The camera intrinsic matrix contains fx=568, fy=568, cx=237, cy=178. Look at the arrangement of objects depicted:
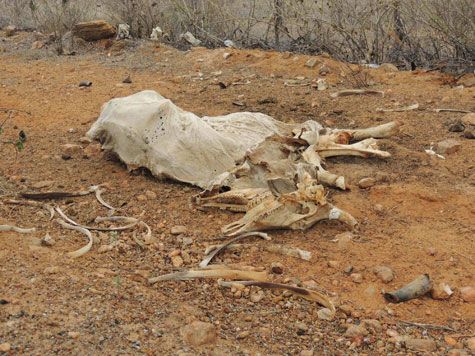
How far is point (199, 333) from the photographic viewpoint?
7.11 feet

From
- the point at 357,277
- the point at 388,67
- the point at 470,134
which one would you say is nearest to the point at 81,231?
the point at 357,277

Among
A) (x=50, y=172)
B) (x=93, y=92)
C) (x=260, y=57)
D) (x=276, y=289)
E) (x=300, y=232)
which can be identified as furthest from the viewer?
(x=260, y=57)

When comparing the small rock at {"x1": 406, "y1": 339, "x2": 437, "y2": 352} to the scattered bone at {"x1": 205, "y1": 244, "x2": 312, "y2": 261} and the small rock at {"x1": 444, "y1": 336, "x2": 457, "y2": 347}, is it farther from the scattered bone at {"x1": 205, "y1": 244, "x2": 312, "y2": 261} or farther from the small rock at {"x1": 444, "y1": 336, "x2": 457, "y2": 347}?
the scattered bone at {"x1": 205, "y1": 244, "x2": 312, "y2": 261}

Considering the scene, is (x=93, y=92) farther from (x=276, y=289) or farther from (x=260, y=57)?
(x=276, y=289)

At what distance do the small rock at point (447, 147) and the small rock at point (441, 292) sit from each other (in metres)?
1.83

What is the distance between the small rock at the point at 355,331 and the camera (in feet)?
7.56

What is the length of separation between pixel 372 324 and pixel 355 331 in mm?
A: 97

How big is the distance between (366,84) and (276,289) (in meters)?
3.82

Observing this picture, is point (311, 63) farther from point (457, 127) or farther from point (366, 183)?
point (366, 183)

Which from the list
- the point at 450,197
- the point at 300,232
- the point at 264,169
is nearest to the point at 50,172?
the point at 264,169

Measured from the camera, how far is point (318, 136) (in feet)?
13.7

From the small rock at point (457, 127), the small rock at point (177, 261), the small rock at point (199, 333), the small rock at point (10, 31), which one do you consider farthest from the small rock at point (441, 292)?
the small rock at point (10, 31)

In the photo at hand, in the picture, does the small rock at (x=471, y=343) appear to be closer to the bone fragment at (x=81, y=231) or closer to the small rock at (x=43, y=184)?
the bone fragment at (x=81, y=231)

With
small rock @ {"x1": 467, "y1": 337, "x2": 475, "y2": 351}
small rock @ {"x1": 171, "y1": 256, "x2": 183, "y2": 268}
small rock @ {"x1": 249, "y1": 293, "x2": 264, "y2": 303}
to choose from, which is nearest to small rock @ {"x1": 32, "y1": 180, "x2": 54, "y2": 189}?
small rock @ {"x1": 171, "y1": 256, "x2": 183, "y2": 268}
